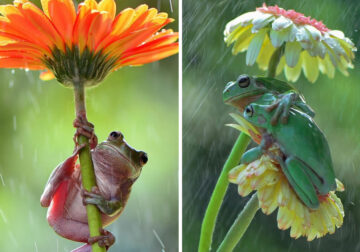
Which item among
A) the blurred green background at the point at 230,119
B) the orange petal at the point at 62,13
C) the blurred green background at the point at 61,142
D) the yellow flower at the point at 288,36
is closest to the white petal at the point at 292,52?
the yellow flower at the point at 288,36

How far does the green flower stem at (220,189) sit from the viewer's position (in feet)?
1.98

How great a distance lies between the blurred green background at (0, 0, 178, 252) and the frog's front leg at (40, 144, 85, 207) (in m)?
0.58

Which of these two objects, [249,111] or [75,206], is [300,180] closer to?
[249,111]

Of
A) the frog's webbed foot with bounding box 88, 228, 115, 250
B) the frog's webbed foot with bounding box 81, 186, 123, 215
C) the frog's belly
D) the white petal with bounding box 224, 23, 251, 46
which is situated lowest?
the frog's webbed foot with bounding box 88, 228, 115, 250

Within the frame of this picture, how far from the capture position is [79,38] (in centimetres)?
55

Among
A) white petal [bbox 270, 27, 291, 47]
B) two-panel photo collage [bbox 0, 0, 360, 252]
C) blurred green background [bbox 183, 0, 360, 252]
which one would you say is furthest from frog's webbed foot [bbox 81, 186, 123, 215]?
blurred green background [bbox 183, 0, 360, 252]

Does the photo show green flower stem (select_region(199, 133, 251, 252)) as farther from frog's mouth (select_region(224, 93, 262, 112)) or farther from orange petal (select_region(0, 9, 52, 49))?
orange petal (select_region(0, 9, 52, 49))

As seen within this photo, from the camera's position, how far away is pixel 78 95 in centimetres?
55

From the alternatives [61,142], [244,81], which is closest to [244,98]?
[244,81]

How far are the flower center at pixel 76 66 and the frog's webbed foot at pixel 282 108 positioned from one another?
160 millimetres

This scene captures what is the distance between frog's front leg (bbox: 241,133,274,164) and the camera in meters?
0.56

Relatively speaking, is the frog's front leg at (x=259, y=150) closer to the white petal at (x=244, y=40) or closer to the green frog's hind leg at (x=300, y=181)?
the green frog's hind leg at (x=300, y=181)

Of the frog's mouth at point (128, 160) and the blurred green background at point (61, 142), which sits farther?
the blurred green background at point (61, 142)

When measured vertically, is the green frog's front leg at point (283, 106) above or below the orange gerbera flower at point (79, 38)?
below
